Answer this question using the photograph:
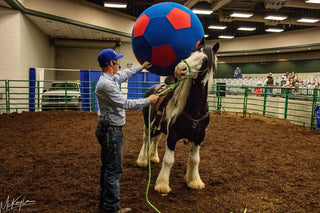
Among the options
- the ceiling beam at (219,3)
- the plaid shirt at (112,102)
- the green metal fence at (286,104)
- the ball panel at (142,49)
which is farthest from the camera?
the ceiling beam at (219,3)

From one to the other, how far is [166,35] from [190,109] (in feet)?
3.04

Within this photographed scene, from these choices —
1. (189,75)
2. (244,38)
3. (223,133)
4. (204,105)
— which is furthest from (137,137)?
(244,38)

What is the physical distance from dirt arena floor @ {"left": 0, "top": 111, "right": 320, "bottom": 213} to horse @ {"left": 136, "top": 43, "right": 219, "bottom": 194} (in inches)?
13.9

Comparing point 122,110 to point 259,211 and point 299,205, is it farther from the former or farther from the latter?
point 299,205

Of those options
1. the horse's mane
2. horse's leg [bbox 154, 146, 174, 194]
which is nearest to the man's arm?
the horse's mane

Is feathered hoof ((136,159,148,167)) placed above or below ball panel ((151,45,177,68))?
below

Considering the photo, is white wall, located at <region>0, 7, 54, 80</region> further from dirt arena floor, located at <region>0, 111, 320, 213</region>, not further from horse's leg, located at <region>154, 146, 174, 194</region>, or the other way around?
horse's leg, located at <region>154, 146, 174, 194</region>

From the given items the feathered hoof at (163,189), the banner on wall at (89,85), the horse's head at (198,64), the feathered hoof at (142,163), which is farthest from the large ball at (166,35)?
the banner on wall at (89,85)

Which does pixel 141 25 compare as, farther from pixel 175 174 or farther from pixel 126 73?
pixel 175 174

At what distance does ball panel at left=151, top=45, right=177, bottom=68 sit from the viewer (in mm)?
2342

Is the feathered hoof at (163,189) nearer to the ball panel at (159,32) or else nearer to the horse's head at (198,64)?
the horse's head at (198,64)

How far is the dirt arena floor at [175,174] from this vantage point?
271cm
